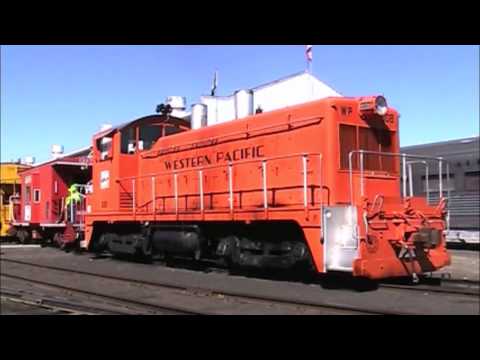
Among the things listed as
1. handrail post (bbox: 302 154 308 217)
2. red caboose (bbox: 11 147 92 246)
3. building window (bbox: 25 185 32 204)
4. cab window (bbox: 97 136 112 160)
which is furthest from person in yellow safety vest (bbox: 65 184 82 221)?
handrail post (bbox: 302 154 308 217)

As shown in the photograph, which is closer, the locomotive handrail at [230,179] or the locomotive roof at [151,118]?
the locomotive handrail at [230,179]

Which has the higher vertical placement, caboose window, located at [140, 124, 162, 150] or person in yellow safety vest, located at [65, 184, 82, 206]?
caboose window, located at [140, 124, 162, 150]

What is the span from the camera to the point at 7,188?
2645cm

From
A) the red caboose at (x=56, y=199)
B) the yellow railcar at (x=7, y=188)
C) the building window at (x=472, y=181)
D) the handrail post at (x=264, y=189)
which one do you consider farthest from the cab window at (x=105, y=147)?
the yellow railcar at (x=7, y=188)

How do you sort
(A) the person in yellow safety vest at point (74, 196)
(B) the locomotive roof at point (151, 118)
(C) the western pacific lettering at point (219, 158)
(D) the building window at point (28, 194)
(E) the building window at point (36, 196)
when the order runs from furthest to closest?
(D) the building window at point (28, 194) → (E) the building window at point (36, 196) → (A) the person in yellow safety vest at point (74, 196) → (B) the locomotive roof at point (151, 118) → (C) the western pacific lettering at point (219, 158)

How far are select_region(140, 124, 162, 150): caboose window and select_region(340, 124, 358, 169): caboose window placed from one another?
20.4 feet

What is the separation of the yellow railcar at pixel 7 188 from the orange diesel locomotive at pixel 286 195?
1250 centimetres

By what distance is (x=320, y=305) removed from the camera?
25.7 feet

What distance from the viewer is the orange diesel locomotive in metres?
9.73

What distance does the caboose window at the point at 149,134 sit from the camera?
606 inches

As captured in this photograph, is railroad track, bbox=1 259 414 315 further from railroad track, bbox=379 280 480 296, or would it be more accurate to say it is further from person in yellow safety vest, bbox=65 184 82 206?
person in yellow safety vest, bbox=65 184 82 206

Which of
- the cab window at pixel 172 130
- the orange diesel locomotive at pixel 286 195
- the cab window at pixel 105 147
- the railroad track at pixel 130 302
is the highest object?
the cab window at pixel 172 130

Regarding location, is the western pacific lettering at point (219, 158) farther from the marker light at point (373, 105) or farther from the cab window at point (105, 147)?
the marker light at point (373, 105)

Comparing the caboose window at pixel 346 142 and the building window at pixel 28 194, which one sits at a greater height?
the caboose window at pixel 346 142
